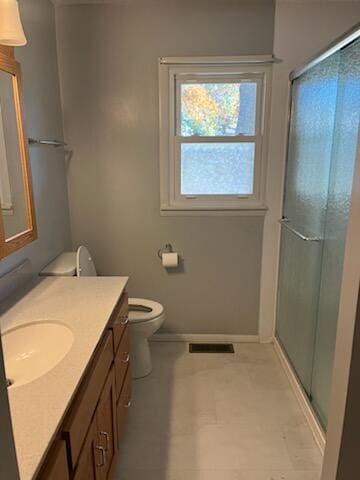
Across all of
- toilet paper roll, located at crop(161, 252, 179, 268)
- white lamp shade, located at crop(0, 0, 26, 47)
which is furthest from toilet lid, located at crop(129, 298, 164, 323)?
white lamp shade, located at crop(0, 0, 26, 47)

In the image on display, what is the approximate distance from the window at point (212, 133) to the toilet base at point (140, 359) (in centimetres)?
98

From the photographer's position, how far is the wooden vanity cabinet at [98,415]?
0.97 meters

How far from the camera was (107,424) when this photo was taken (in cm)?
144

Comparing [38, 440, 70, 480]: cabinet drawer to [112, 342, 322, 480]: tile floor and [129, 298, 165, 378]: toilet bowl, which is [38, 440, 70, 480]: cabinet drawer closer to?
[112, 342, 322, 480]: tile floor

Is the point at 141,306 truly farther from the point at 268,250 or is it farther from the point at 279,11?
the point at 279,11

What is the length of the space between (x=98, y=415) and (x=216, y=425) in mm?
947

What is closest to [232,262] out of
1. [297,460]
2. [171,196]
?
[171,196]

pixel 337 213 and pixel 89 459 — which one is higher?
pixel 337 213

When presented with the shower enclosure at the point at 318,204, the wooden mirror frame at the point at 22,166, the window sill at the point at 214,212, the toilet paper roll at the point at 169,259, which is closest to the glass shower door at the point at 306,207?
the shower enclosure at the point at 318,204

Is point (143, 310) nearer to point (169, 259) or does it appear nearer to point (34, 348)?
point (169, 259)

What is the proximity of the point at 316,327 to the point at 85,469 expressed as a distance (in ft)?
4.57

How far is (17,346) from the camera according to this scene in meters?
1.38

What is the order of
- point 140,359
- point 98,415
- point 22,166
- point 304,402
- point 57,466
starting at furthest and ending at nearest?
point 140,359
point 304,402
point 22,166
point 98,415
point 57,466

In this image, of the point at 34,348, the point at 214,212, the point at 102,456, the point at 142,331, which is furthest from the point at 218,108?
the point at 102,456
